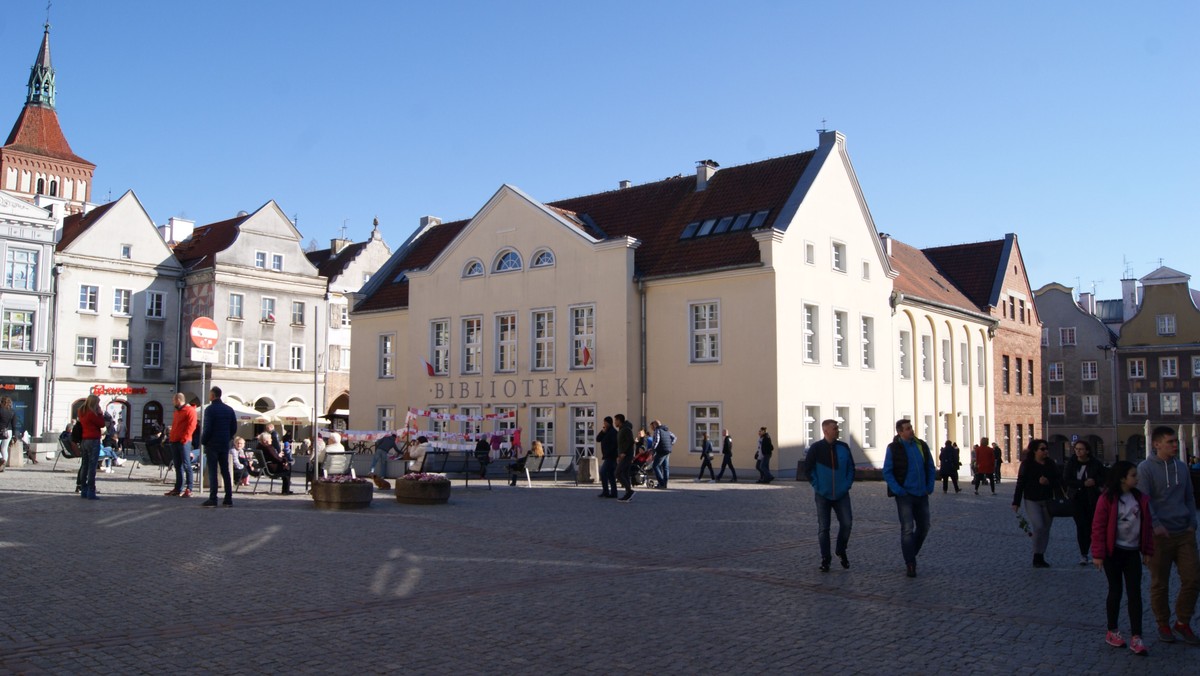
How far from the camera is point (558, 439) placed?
36906 mm

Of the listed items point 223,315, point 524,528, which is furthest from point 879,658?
point 223,315

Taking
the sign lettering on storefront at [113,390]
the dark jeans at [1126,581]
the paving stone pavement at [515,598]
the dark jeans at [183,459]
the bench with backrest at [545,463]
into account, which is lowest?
the paving stone pavement at [515,598]

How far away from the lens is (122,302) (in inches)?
2173

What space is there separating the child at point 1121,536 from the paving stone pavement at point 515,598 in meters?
0.47

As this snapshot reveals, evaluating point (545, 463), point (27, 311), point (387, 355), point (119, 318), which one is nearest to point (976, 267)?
point (387, 355)

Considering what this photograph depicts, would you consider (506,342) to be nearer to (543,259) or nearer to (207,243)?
(543,259)

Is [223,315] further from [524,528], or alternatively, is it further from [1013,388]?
[524,528]

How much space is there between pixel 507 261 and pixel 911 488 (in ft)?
96.1

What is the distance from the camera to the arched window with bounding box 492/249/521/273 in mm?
39156

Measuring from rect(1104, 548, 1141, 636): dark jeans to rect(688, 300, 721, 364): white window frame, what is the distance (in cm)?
2618

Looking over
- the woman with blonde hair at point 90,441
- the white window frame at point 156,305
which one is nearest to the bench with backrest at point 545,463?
the woman with blonde hair at point 90,441

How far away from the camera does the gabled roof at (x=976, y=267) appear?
169 ft

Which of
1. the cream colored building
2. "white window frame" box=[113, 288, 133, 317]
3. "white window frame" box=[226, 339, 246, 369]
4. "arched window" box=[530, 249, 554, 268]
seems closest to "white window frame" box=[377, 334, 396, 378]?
the cream colored building

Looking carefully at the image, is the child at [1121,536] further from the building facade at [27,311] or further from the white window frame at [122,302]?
the white window frame at [122,302]
